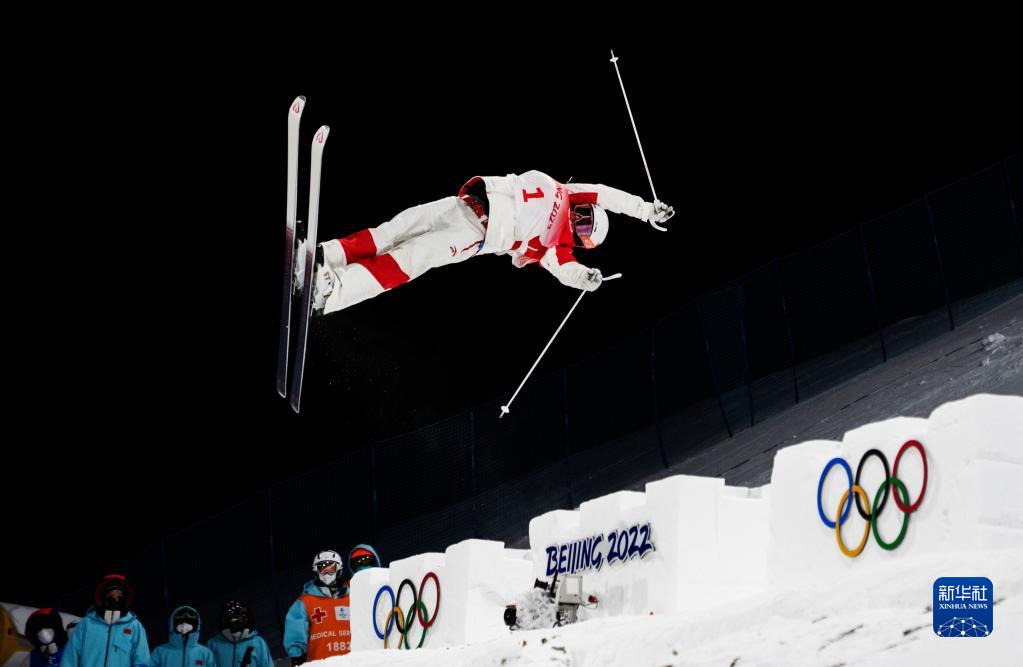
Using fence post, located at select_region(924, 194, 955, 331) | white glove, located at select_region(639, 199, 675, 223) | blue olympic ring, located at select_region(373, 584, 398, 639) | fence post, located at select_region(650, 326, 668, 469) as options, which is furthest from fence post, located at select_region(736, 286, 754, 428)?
white glove, located at select_region(639, 199, 675, 223)

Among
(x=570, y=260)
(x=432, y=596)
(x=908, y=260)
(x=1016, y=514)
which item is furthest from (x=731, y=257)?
(x=1016, y=514)

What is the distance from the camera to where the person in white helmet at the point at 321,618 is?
33.9 feet

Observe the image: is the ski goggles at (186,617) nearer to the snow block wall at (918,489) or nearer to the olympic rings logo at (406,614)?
the olympic rings logo at (406,614)

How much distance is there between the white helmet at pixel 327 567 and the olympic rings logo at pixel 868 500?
15.3 feet

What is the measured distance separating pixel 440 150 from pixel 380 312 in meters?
4.22

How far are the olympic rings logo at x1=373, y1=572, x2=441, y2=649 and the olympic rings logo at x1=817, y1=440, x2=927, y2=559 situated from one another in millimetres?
4013

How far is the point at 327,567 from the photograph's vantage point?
10.7 meters

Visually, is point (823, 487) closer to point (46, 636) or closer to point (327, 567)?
point (327, 567)

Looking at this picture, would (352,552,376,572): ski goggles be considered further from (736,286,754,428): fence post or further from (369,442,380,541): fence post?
(736,286,754,428): fence post

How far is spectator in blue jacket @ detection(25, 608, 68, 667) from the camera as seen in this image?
10.5 metres

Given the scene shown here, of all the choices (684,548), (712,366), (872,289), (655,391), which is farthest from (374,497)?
(684,548)

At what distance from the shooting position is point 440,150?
15406 millimetres

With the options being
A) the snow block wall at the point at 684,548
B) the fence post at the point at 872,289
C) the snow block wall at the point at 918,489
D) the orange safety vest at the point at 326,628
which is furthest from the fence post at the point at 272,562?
the snow block wall at the point at 918,489

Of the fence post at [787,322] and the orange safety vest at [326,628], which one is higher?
the fence post at [787,322]
